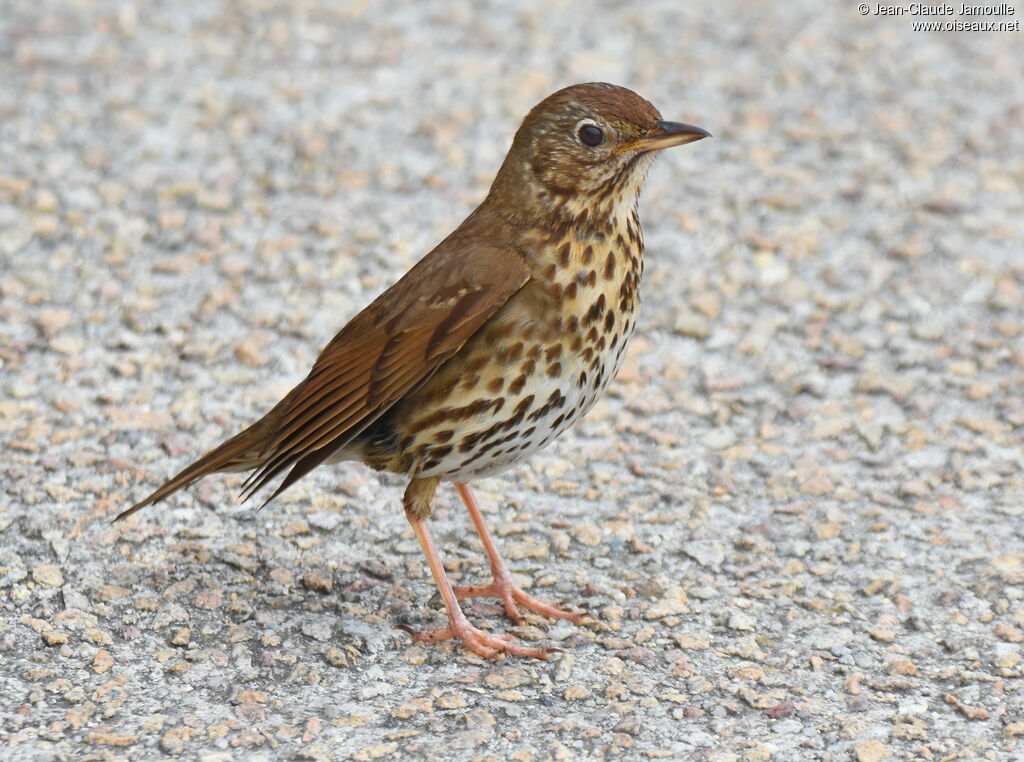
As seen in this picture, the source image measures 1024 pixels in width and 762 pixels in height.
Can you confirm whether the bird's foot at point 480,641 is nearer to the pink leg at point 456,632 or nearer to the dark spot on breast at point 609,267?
the pink leg at point 456,632

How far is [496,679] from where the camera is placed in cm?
446

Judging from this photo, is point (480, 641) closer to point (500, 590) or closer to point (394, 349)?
point (500, 590)

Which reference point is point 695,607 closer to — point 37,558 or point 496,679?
point 496,679

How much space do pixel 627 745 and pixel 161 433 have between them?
238 cm

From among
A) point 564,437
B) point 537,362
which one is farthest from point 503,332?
point 564,437

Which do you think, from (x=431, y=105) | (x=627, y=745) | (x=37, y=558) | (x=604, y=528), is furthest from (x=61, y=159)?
(x=627, y=745)

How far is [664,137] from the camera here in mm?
4406

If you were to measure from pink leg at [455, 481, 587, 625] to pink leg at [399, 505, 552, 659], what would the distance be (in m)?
0.18

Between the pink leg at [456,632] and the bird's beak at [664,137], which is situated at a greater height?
the bird's beak at [664,137]

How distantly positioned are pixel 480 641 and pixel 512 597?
0.28 metres

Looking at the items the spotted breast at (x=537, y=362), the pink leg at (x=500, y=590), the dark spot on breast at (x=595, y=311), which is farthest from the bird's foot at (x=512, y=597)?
the dark spot on breast at (x=595, y=311)

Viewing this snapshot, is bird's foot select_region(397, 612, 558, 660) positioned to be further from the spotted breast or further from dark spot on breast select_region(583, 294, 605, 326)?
dark spot on breast select_region(583, 294, 605, 326)

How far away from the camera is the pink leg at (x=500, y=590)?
15.8ft

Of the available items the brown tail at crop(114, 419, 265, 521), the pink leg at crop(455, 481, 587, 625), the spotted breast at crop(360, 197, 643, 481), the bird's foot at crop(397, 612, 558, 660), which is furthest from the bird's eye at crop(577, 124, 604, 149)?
the bird's foot at crop(397, 612, 558, 660)
